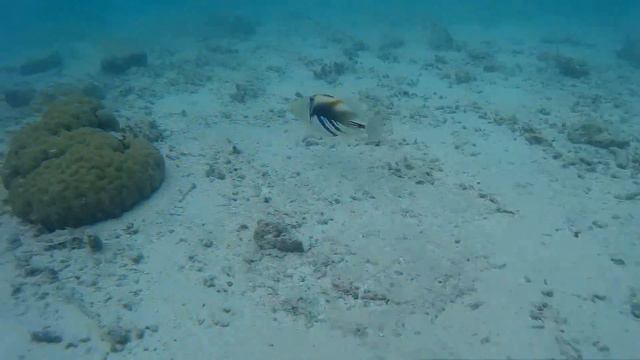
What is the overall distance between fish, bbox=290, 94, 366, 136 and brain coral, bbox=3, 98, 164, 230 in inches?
138

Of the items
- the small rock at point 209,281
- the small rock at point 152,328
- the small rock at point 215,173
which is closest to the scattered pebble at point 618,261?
the small rock at point 209,281

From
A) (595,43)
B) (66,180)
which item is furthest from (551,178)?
(595,43)

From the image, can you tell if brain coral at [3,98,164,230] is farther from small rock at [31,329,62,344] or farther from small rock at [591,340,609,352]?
small rock at [591,340,609,352]

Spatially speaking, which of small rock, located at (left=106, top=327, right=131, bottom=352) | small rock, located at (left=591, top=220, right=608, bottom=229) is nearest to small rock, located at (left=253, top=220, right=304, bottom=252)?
small rock, located at (left=106, top=327, right=131, bottom=352)

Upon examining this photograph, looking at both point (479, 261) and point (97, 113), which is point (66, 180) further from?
point (479, 261)

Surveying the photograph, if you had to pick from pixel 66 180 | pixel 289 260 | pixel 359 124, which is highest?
pixel 359 124

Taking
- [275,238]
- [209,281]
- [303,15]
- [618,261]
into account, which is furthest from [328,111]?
[303,15]

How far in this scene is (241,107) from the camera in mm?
12117

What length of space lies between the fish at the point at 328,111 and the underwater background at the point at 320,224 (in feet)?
0.09

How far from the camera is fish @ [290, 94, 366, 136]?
4.78 m

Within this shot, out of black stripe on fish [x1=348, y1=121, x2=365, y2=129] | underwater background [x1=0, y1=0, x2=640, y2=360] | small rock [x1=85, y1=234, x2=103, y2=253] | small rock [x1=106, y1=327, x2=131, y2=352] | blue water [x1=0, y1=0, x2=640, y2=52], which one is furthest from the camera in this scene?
blue water [x1=0, y1=0, x2=640, y2=52]

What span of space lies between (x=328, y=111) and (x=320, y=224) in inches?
91.0

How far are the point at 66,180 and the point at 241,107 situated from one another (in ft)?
20.3

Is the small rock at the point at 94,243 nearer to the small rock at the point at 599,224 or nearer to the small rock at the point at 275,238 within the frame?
the small rock at the point at 275,238
